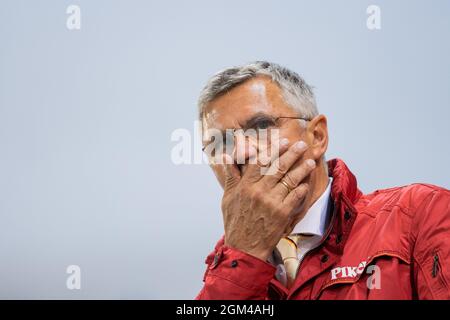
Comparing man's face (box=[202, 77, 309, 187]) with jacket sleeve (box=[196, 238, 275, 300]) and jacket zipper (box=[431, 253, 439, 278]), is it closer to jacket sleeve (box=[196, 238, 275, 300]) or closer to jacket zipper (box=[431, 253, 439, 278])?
jacket sleeve (box=[196, 238, 275, 300])

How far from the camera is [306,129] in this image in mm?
2377

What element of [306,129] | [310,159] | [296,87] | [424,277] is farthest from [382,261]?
[296,87]

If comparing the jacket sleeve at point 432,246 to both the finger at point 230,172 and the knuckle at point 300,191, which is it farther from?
the finger at point 230,172

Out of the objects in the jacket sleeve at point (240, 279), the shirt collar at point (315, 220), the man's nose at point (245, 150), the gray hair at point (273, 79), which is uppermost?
the gray hair at point (273, 79)

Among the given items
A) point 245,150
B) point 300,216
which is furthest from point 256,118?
point 300,216

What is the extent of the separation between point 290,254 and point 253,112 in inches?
23.1

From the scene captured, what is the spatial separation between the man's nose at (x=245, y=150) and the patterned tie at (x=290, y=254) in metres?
0.36

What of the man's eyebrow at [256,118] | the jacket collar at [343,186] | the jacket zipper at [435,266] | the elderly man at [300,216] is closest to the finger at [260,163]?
the elderly man at [300,216]

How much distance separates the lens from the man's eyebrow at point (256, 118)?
227 centimetres

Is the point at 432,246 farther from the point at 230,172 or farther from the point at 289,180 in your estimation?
the point at 230,172
